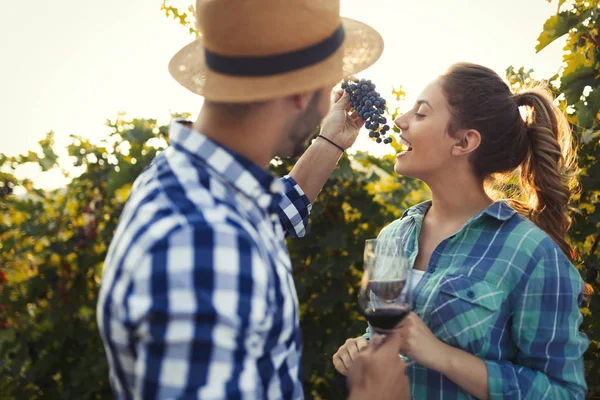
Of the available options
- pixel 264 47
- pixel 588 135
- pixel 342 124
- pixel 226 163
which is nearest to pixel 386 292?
pixel 226 163

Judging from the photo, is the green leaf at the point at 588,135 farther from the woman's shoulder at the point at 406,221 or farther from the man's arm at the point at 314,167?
the man's arm at the point at 314,167

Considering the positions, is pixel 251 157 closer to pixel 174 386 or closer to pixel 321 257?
pixel 174 386

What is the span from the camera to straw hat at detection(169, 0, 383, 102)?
1.46 metres

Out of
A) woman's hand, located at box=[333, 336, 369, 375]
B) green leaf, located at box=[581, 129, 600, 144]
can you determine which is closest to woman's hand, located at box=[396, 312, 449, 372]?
woman's hand, located at box=[333, 336, 369, 375]

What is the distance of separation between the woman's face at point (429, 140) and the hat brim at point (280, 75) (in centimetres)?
69

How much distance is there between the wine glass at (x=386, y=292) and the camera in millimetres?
1951

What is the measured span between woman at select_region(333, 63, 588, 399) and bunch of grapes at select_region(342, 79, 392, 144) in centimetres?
10

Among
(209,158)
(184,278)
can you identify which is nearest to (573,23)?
(209,158)

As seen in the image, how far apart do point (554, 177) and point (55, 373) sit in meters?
3.29

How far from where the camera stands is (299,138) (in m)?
1.61

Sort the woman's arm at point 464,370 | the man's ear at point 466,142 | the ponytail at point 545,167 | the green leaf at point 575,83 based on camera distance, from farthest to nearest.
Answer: the green leaf at point 575,83
the ponytail at point 545,167
the man's ear at point 466,142
the woman's arm at point 464,370

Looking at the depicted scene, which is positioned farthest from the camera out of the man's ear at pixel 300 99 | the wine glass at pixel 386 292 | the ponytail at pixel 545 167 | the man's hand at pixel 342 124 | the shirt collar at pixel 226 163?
the man's hand at pixel 342 124

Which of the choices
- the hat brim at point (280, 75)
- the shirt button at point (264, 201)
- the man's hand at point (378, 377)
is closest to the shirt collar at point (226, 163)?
the shirt button at point (264, 201)

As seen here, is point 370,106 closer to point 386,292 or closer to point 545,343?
point 386,292
